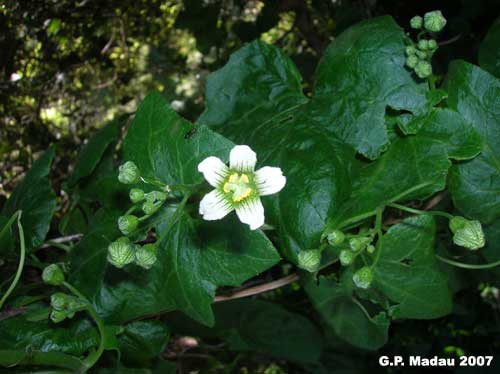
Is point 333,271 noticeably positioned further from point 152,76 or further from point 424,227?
point 152,76

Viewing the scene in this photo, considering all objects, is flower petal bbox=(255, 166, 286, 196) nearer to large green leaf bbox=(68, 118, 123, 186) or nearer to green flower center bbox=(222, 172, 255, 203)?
green flower center bbox=(222, 172, 255, 203)

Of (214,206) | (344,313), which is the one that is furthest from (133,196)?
(344,313)

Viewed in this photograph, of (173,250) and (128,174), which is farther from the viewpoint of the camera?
(173,250)

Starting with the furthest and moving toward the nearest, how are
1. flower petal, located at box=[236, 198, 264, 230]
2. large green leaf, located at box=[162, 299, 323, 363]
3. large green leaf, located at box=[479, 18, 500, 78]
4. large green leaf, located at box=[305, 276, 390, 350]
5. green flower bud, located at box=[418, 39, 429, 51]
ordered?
large green leaf, located at box=[162, 299, 323, 363], large green leaf, located at box=[305, 276, 390, 350], large green leaf, located at box=[479, 18, 500, 78], green flower bud, located at box=[418, 39, 429, 51], flower petal, located at box=[236, 198, 264, 230]

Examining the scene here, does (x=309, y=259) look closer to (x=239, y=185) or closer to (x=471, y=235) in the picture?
(x=239, y=185)

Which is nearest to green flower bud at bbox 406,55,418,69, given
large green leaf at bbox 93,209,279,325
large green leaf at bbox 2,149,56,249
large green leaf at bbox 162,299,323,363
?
large green leaf at bbox 93,209,279,325

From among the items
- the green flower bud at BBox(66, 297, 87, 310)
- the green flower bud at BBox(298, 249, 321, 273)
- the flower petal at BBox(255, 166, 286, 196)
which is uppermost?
the flower petal at BBox(255, 166, 286, 196)
